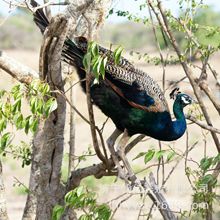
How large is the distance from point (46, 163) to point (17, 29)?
22892 millimetres

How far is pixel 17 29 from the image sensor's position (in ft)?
86.7

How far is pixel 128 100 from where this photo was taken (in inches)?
161

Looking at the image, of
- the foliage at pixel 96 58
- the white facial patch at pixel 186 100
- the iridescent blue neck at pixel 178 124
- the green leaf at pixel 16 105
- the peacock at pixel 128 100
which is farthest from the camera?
the iridescent blue neck at pixel 178 124

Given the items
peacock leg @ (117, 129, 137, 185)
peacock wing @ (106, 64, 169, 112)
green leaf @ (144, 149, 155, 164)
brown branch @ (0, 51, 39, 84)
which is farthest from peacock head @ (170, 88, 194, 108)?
green leaf @ (144, 149, 155, 164)

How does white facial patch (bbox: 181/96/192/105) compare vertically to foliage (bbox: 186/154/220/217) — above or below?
above

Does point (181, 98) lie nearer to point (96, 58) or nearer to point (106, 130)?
point (96, 58)

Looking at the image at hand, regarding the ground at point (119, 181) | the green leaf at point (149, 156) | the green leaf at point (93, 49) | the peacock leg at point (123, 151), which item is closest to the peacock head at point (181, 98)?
the peacock leg at point (123, 151)

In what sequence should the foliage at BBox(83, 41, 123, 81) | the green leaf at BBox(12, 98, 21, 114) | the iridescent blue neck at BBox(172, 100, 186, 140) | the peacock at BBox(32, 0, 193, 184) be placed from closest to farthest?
the foliage at BBox(83, 41, 123, 81)
the green leaf at BBox(12, 98, 21, 114)
the peacock at BBox(32, 0, 193, 184)
the iridescent blue neck at BBox(172, 100, 186, 140)

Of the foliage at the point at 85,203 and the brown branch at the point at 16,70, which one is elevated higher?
the brown branch at the point at 16,70

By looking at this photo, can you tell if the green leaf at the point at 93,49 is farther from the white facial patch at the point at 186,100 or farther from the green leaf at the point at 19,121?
the white facial patch at the point at 186,100

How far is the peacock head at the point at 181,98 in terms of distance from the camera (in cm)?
420

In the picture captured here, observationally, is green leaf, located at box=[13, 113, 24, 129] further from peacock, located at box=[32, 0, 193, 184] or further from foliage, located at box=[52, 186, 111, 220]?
peacock, located at box=[32, 0, 193, 184]

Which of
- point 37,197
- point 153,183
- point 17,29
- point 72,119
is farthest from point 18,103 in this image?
point 17,29

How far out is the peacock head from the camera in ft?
13.8
